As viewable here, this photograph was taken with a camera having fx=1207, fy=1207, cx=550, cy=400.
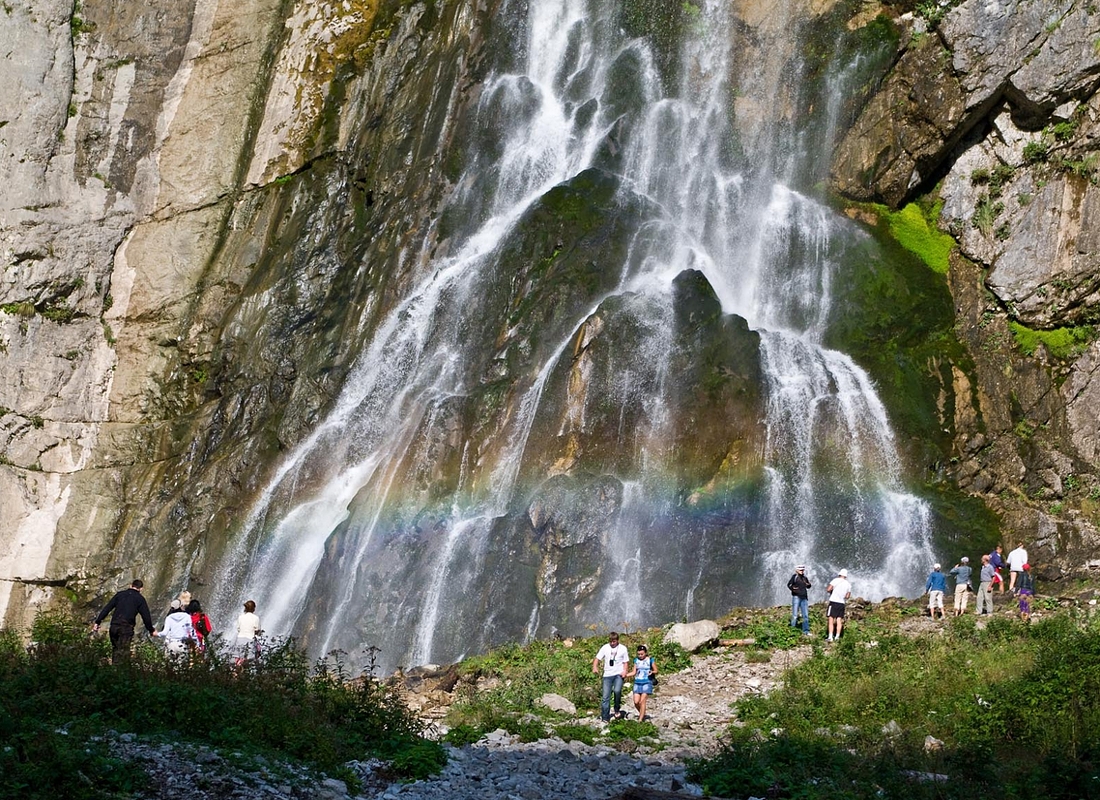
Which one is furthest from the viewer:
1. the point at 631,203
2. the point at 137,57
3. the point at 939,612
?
the point at 137,57

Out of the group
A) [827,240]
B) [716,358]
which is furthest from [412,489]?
[827,240]

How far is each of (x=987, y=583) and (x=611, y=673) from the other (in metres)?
9.05

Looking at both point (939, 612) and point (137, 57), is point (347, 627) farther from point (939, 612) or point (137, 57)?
point (137, 57)

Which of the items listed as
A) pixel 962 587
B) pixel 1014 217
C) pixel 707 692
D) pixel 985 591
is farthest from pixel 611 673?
pixel 1014 217

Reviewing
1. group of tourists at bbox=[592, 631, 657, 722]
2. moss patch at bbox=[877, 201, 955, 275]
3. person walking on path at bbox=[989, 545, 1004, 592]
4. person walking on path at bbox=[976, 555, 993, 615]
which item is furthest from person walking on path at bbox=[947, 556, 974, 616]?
moss patch at bbox=[877, 201, 955, 275]

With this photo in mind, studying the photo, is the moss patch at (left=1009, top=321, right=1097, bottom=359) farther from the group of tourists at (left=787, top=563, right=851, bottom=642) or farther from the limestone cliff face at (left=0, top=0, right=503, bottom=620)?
the limestone cliff face at (left=0, top=0, right=503, bottom=620)

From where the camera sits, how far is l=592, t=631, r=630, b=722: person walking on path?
58.9ft

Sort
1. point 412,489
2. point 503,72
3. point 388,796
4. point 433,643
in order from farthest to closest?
1. point 503,72
2. point 412,489
3. point 433,643
4. point 388,796

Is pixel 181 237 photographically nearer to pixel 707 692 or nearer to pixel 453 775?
pixel 707 692

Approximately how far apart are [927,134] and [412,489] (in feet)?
59.5

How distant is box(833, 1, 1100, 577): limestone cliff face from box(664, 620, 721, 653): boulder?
29.9ft

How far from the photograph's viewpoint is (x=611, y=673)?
18.0 m

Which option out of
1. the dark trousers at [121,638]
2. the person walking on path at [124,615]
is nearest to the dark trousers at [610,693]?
the person walking on path at [124,615]

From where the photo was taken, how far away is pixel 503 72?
39.8 m
